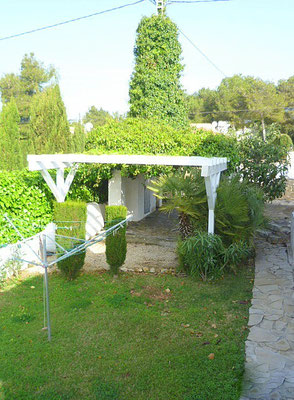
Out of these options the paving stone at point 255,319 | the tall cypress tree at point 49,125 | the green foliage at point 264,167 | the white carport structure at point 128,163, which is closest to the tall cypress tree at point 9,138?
the tall cypress tree at point 49,125

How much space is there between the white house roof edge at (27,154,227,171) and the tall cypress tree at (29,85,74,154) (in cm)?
1139

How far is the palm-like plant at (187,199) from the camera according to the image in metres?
8.19

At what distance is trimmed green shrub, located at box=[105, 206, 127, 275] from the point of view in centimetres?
764

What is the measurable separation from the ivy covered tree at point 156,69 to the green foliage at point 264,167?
369 cm

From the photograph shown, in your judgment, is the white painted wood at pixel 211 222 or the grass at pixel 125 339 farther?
the white painted wood at pixel 211 222

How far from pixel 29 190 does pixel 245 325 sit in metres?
5.71

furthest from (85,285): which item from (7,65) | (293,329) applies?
(7,65)

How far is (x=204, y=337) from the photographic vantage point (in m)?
5.16

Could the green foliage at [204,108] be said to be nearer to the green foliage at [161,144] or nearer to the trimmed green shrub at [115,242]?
the green foliage at [161,144]

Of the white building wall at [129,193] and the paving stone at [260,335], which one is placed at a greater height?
the white building wall at [129,193]

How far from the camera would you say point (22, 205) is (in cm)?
850

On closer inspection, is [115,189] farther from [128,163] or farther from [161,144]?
[128,163]

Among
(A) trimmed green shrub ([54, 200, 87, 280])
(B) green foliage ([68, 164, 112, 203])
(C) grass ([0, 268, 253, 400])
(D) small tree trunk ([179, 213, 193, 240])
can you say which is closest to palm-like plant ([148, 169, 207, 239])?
(D) small tree trunk ([179, 213, 193, 240])

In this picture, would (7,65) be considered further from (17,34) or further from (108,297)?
(108,297)
